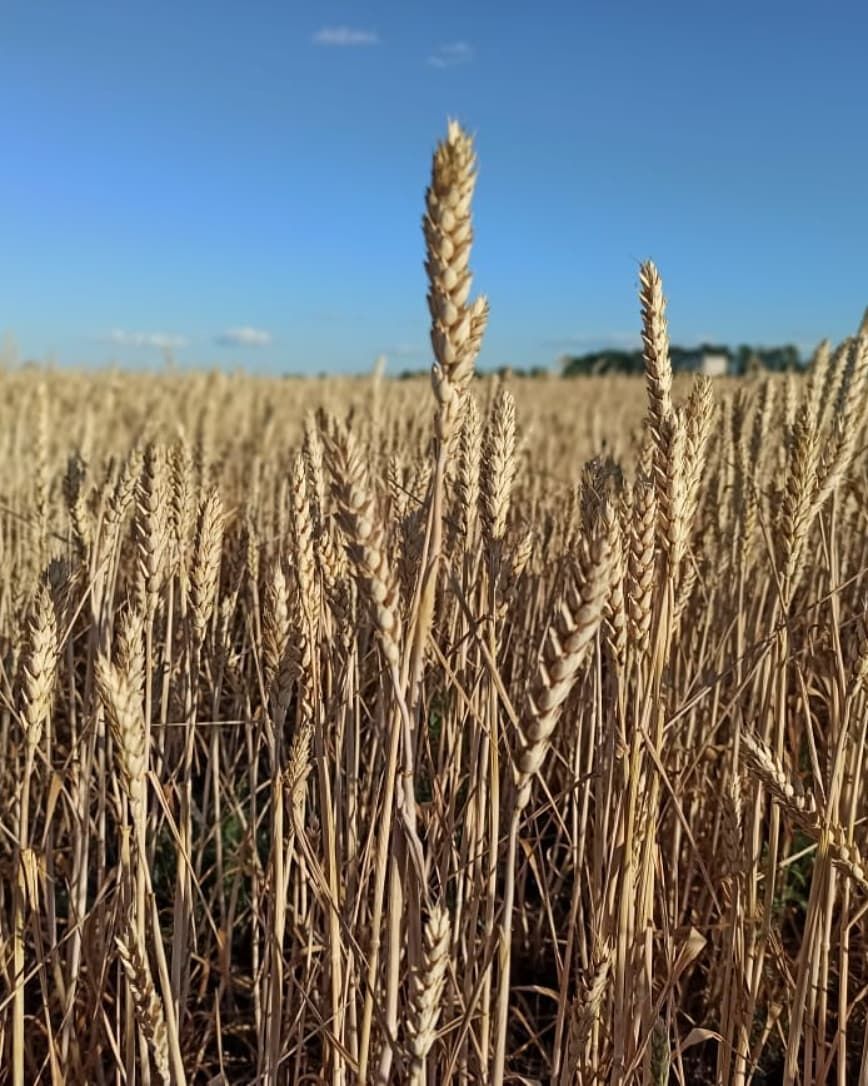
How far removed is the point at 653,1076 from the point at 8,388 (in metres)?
8.08

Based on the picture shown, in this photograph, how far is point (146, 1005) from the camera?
0.81 m

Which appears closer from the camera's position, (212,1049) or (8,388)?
(212,1049)

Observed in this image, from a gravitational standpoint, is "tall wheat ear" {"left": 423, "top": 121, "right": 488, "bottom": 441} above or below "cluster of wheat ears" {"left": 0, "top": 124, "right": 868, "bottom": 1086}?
above

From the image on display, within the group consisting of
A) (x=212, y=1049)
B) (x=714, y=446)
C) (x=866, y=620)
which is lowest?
(x=212, y=1049)

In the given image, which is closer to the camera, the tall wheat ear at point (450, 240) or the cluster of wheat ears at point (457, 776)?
the tall wheat ear at point (450, 240)

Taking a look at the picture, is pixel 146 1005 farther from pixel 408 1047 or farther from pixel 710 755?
pixel 710 755

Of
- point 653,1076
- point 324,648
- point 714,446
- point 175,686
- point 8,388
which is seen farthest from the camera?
point 8,388

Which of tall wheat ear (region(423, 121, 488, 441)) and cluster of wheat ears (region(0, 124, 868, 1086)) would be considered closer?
tall wheat ear (region(423, 121, 488, 441))

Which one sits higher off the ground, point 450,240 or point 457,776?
point 450,240

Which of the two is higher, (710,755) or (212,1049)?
(710,755)

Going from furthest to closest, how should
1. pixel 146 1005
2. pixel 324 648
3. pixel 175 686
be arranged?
pixel 175 686
pixel 324 648
pixel 146 1005

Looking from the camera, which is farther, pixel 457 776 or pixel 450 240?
pixel 457 776

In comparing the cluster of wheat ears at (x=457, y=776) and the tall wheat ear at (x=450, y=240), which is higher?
the tall wheat ear at (x=450, y=240)

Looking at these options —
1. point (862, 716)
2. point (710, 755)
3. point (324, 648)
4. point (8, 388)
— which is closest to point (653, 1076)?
point (862, 716)
